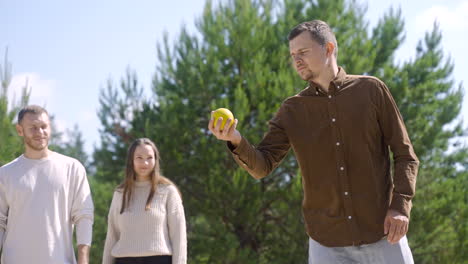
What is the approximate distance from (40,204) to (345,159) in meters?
1.79

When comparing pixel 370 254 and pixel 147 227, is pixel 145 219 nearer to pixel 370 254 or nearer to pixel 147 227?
pixel 147 227

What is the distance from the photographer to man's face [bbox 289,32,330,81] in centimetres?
256

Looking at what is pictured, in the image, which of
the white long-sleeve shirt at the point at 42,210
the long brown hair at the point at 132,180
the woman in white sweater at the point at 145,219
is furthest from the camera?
the long brown hair at the point at 132,180

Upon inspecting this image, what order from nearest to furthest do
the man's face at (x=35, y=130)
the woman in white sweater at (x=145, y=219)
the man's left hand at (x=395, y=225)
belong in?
1. the man's left hand at (x=395, y=225)
2. the man's face at (x=35, y=130)
3. the woman in white sweater at (x=145, y=219)

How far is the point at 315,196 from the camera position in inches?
101

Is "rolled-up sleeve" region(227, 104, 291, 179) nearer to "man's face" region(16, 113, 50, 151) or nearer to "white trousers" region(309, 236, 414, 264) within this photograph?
"white trousers" region(309, 236, 414, 264)

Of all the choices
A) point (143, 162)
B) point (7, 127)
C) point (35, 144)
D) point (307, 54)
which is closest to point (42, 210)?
point (35, 144)

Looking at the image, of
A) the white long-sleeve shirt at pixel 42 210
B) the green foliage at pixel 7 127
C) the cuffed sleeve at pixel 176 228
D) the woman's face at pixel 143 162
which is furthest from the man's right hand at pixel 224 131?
the green foliage at pixel 7 127

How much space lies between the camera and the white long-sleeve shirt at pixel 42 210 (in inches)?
133

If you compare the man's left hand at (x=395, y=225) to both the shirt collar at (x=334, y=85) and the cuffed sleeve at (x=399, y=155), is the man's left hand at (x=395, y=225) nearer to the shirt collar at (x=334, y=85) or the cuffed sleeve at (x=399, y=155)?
the cuffed sleeve at (x=399, y=155)

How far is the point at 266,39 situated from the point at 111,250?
8.83 metres

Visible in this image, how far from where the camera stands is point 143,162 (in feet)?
14.1

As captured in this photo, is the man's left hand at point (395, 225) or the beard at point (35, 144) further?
the beard at point (35, 144)

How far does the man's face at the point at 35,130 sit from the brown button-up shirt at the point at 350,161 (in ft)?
4.78
